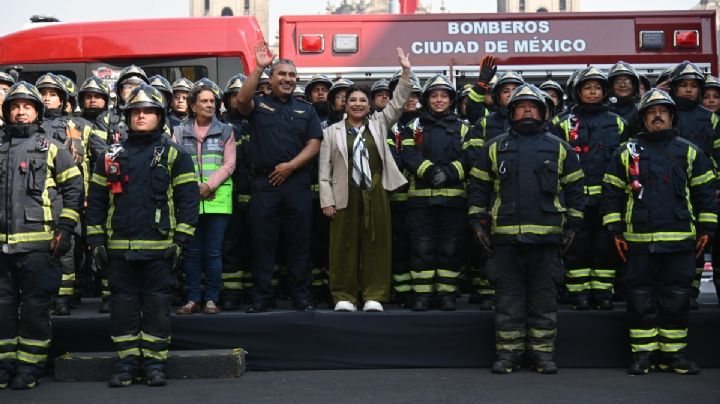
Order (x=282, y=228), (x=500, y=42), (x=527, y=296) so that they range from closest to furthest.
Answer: (x=527, y=296), (x=282, y=228), (x=500, y=42)

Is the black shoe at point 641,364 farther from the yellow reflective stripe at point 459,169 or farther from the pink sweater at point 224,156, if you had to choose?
the pink sweater at point 224,156

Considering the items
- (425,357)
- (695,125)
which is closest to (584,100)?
(695,125)

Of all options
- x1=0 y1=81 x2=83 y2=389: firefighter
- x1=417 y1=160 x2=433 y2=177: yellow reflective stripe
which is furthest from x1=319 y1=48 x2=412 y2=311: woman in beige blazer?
x1=0 y1=81 x2=83 y2=389: firefighter

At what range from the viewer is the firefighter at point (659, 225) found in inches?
279

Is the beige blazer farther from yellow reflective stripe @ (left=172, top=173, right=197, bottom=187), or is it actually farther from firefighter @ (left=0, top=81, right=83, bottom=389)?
firefighter @ (left=0, top=81, right=83, bottom=389)

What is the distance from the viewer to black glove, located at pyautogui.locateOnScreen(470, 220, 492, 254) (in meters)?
7.23

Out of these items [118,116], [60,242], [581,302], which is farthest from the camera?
[118,116]

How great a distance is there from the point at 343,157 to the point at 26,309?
8.88ft

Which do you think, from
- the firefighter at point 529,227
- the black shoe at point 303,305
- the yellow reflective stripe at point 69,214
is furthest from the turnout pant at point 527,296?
the yellow reflective stripe at point 69,214

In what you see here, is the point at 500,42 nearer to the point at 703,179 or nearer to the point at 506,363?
the point at 703,179

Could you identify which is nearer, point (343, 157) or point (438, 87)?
point (343, 157)

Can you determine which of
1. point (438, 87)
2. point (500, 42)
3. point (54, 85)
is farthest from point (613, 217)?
point (500, 42)

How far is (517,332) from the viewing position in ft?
23.4

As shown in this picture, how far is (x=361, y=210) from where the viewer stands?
7926 millimetres
